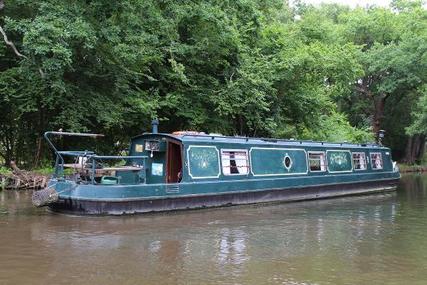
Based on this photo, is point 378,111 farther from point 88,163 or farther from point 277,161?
point 88,163

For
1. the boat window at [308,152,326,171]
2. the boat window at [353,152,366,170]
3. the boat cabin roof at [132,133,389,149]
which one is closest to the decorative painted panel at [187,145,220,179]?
the boat cabin roof at [132,133,389,149]

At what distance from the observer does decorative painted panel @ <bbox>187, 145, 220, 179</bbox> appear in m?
12.6

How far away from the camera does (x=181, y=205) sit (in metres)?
12.2

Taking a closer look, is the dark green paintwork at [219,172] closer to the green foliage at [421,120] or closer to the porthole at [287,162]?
the porthole at [287,162]

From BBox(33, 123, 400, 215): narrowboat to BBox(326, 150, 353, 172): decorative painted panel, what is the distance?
3 cm

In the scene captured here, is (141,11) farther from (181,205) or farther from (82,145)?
(181,205)

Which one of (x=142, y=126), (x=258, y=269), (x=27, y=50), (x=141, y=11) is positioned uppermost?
(x=141, y=11)

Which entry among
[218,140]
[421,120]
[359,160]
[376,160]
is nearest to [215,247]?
[218,140]

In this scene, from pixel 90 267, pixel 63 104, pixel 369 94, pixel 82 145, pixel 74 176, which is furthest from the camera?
pixel 369 94

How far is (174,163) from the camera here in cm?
1295

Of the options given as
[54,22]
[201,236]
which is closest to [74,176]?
[201,236]

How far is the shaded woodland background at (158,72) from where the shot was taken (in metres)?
15.1

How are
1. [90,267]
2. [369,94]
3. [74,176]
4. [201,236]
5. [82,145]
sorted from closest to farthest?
[90,267] → [201,236] → [74,176] → [82,145] → [369,94]

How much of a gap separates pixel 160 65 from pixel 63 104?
3751 mm
